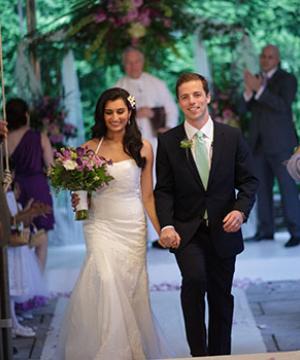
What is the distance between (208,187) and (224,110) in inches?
177

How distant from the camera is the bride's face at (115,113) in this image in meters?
5.49

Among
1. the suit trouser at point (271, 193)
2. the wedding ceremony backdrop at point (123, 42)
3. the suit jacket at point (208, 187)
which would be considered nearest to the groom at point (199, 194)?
the suit jacket at point (208, 187)

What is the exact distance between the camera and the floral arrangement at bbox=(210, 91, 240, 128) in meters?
9.61

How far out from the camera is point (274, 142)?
9.37 meters

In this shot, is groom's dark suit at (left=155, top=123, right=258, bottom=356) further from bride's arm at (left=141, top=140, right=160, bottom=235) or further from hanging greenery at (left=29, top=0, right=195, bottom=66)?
hanging greenery at (left=29, top=0, right=195, bottom=66)

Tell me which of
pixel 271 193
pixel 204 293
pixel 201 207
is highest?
pixel 201 207

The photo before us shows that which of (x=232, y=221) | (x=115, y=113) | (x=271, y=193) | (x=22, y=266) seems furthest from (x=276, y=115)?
(x=232, y=221)

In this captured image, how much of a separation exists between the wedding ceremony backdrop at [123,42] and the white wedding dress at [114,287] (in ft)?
13.6

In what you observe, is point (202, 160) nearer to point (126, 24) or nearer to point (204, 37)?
point (126, 24)

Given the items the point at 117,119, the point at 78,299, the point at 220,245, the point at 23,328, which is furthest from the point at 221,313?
the point at 23,328

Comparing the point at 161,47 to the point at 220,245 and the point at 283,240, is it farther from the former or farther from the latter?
the point at 220,245

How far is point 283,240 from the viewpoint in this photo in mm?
9531

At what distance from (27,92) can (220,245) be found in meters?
4.93

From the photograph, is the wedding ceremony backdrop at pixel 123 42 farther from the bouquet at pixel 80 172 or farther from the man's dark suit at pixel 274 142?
the bouquet at pixel 80 172
